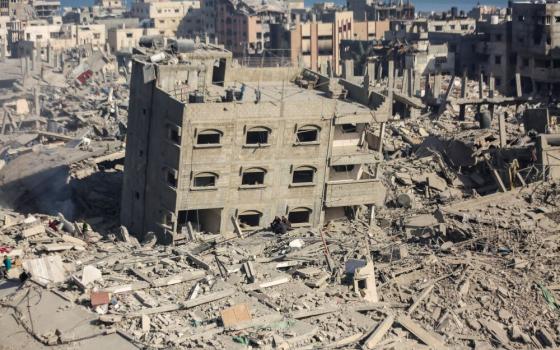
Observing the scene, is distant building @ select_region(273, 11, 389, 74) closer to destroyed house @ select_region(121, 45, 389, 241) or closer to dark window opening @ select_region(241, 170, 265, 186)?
destroyed house @ select_region(121, 45, 389, 241)

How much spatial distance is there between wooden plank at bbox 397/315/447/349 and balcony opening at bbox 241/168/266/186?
44.9 ft

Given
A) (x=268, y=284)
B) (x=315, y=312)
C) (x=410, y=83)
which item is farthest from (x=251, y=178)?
(x=410, y=83)

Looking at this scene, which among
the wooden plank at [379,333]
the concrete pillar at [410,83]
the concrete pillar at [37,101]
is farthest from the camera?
the concrete pillar at [37,101]

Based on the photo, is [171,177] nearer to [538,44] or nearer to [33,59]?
[538,44]

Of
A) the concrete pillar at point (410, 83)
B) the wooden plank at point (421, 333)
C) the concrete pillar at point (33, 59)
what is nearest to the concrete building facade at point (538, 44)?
the concrete pillar at point (410, 83)

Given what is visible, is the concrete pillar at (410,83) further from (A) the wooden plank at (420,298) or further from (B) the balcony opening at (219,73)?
(A) the wooden plank at (420,298)

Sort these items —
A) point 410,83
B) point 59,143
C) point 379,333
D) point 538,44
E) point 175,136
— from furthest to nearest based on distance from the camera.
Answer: point 538,44
point 410,83
point 59,143
point 175,136
point 379,333

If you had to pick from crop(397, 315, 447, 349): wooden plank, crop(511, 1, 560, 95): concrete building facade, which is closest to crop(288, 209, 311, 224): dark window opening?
crop(397, 315, 447, 349): wooden plank

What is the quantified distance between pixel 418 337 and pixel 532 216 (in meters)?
12.6

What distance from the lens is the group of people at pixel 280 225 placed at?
142 ft

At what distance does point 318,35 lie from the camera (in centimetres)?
11144

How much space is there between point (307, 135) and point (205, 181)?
4.51m

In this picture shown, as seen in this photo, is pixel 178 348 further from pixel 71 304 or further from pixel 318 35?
pixel 318 35

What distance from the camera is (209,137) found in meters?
43.8
